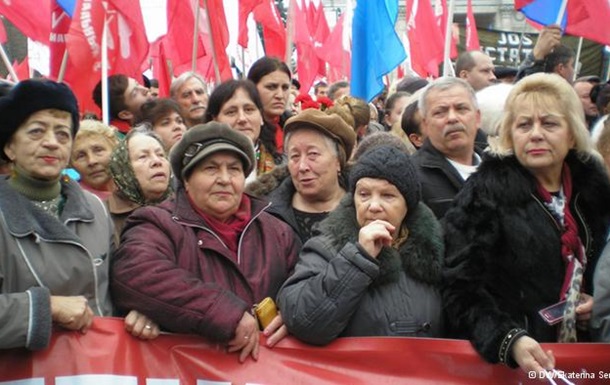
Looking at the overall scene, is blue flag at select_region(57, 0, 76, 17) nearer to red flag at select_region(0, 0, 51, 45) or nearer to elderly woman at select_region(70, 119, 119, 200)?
red flag at select_region(0, 0, 51, 45)

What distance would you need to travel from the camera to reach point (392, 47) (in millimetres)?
8375

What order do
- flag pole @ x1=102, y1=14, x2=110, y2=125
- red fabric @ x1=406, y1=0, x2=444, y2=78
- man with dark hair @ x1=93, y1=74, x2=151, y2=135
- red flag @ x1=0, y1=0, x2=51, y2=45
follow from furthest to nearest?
red fabric @ x1=406, y1=0, x2=444, y2=78 < red flag @ x1=0, y1=0, x2=51, y2=45 < man with dark hair @ x1=93, y1=74, x2=151, y2=135 < flag pole @ x1=102, y1=14, x2=110, y2=125

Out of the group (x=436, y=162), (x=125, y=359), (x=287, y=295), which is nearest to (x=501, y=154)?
(x=436, y=162)

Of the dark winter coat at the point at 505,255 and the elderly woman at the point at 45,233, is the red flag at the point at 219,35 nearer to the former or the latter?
the elderly woman at the point at 45,233

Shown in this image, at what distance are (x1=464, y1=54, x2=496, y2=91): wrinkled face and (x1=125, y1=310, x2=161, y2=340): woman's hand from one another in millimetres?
5232

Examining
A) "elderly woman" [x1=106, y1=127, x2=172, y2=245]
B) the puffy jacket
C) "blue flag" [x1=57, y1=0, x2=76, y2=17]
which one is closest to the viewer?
the puffy jacket

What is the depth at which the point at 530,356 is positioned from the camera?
3256 mm

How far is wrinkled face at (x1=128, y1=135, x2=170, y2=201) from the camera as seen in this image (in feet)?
15.7

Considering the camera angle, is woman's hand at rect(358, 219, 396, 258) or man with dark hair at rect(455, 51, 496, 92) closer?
woman's hand at rect(358, 219, 396, 258)

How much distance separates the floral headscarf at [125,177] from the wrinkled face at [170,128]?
0.93 meters

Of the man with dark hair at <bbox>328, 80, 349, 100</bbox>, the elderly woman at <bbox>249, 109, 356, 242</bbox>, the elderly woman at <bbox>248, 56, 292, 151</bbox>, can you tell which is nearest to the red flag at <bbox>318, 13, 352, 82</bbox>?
the man with dark hair at <bbox>328, 80, 349, 100</bbox>

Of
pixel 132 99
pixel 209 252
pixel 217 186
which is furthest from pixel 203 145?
pixel 132 99

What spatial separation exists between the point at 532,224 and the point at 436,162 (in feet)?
3.42

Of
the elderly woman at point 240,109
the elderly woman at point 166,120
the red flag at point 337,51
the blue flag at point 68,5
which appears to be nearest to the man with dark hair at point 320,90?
the red flag at point 337,51
